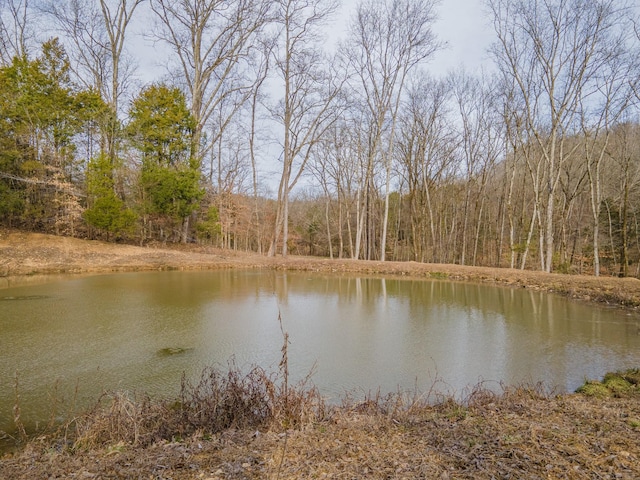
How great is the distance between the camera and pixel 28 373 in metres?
4.46

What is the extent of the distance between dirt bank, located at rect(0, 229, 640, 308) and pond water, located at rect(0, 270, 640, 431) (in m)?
1.86

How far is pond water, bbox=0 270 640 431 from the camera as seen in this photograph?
4.46m

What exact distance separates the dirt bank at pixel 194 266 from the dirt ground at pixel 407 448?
31.1ft

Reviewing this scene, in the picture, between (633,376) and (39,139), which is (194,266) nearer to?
(39,139)

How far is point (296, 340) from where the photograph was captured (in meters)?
6.20

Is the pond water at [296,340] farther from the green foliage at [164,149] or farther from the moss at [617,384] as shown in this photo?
the green foliage at [164,149]

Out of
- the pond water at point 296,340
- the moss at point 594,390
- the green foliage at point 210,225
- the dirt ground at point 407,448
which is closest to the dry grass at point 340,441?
the dirt ground at point 407,448

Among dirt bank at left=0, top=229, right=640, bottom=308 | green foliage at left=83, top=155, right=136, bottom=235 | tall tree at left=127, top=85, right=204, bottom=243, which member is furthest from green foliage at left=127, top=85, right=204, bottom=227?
dirt bank at left=0, top=229, right=640, bottom=308

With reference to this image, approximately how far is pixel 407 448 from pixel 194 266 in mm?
16058

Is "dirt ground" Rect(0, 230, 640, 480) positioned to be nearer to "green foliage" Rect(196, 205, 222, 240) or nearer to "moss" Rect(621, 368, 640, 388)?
"moss" Rect(621, 368, 640, 388)

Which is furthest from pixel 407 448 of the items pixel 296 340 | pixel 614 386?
pixel 296 340

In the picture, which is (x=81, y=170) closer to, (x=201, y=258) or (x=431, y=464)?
(x=201, y=258)

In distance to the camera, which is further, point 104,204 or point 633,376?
point 104,204

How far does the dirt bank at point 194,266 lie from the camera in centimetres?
1173
